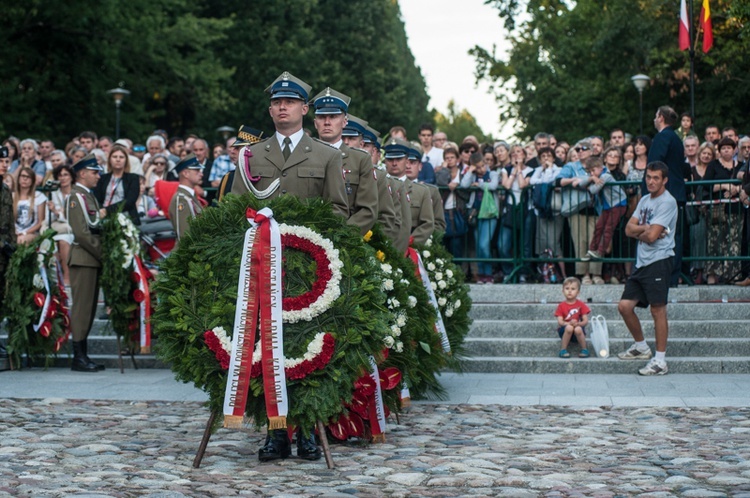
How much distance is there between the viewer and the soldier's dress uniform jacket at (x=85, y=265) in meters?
13.1

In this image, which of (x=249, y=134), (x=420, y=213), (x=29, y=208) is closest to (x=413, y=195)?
(x=420, y=213)

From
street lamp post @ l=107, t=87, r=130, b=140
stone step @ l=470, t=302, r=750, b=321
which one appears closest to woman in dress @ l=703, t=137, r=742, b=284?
stone step @ l=470, t=302, r=750, b=321

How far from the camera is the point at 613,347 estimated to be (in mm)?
13305

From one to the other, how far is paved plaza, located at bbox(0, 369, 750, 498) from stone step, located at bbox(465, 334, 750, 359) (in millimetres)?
1297

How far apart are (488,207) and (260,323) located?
362 inches

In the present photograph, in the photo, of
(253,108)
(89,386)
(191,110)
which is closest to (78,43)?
(191,110)

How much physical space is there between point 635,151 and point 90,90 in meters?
21.5

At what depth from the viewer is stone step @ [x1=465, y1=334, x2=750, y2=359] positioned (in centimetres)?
1327

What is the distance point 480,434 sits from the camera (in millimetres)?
8891

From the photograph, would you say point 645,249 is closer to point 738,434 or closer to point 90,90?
point 738,434

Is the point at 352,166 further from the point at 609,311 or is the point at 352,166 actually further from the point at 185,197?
the point at 609,311

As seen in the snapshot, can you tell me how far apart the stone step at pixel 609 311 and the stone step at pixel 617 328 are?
0.32 m

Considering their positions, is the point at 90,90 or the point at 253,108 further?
the point at 253,108

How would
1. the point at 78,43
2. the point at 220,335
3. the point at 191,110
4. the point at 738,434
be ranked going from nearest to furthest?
the point at 220,335, the point at 738,434, the point at 78,43, the point at 191,110
